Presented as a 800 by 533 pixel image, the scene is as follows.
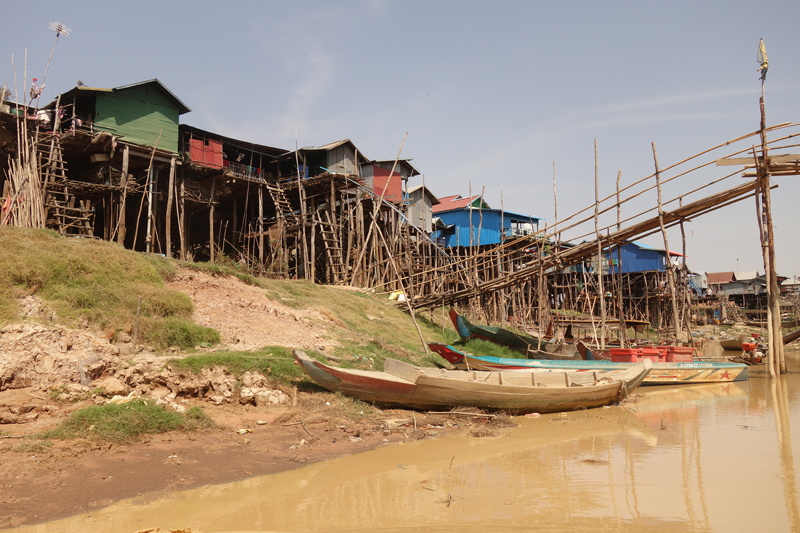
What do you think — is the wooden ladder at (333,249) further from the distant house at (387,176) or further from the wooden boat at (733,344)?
the wooden boat at (733,344)

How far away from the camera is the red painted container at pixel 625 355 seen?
47.4 ft

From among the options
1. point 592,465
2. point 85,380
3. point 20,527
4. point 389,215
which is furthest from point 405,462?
point 389,215

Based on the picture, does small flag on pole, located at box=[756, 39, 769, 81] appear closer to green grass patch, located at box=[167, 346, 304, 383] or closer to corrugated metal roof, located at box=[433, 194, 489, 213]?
green grass patch, located at box=[167, 346, 304, 383]

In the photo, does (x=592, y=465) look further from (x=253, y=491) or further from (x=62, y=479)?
(x=62, y=479)

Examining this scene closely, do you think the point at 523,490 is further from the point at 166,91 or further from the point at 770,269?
the point at 166,91

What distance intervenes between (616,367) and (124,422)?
11.4 m

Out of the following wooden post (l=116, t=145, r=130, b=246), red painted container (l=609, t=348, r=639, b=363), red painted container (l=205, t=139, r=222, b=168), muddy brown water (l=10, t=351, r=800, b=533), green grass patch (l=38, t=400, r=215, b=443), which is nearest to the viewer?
muddy brown water (l=10, t=351, r=800, b=533)

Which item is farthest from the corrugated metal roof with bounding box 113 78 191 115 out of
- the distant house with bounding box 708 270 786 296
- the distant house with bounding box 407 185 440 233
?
the distant house with bounding box 708 270 786 296

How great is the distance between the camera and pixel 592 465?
7.08 m

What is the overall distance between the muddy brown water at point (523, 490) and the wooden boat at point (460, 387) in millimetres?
754

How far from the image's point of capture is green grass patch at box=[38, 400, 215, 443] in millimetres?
6555

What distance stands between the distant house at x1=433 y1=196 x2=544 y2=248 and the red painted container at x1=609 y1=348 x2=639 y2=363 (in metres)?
17.2

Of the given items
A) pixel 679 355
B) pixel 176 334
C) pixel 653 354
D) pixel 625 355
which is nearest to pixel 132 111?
pixel 176 334

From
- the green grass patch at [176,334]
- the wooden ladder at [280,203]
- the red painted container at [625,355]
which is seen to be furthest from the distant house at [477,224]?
the green grass patch at [176,334]
